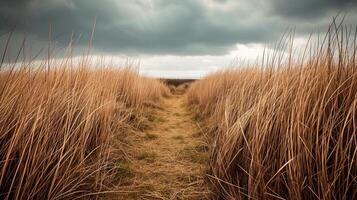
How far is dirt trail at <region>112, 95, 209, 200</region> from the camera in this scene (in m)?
1.98

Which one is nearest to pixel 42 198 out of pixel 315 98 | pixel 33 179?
pixel 33 179

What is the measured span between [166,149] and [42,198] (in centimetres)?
174

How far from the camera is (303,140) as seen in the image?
1.45m

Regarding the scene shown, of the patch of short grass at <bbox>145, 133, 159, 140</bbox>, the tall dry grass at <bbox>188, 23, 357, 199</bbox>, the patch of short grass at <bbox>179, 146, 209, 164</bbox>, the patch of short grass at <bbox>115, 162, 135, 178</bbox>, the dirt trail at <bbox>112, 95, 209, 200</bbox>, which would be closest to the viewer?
the tall dry grass at <bbox>188, 23, 357, 199</bbox>

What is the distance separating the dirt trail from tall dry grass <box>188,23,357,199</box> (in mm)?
282

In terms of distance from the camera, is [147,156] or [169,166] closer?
[169,166]

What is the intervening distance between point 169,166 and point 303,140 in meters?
1.39

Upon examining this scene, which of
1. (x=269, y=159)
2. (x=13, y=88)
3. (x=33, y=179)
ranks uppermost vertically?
(x=13, y=88)

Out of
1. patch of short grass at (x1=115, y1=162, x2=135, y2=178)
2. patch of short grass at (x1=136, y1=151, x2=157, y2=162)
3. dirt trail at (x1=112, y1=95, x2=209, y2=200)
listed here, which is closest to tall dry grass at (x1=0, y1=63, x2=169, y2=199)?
patch of short grass at (x1=115, y1=162, x2=135, y2=178)

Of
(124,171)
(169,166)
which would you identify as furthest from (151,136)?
(124,171)

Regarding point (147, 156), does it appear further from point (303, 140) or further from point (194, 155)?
point (303, 140)

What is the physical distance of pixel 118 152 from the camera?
278 centimetres

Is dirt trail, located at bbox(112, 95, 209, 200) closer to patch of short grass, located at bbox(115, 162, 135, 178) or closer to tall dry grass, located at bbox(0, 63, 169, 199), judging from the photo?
patch of short grass, located at bbox(115, 162, 135, 178)

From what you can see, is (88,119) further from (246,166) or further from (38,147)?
(246,166)
